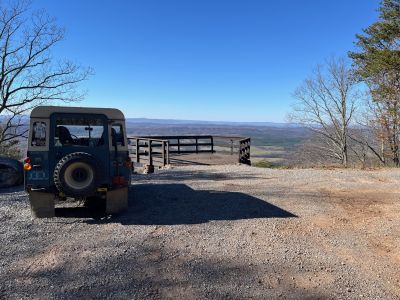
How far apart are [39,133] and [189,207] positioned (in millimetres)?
3264

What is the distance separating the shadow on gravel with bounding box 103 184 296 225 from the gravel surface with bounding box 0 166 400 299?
0.07ft

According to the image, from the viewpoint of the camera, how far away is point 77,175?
6.81 metres

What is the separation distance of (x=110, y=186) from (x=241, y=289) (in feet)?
12.3

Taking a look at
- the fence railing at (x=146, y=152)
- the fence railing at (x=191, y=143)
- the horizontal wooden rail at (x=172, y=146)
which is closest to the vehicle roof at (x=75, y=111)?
the horizontal wooden rail at (x=172, y=146)

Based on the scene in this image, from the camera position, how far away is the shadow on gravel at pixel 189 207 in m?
7.25

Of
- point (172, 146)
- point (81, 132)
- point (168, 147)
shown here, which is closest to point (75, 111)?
point (81, 132)

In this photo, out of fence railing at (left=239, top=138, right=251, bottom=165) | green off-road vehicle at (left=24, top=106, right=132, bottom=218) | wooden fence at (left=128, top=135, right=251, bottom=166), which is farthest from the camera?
fence railing at (left=239, top=138, right=251, bottom=165)

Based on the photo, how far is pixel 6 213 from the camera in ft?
25.1

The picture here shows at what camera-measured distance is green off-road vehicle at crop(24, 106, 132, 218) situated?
6809 mm

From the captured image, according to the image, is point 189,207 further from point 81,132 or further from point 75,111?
point 75,111

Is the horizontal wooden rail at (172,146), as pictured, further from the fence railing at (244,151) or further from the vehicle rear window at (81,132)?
the vehicle rear window at (81,132)

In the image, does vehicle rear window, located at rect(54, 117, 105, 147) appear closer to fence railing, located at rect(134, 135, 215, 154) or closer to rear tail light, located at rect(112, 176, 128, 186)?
rear tail light, located at rect(112, 176, 128, 186)

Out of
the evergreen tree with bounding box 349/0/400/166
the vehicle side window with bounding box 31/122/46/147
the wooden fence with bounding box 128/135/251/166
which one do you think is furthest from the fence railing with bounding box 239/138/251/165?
the vehicle side window with bounding box 31/122/46/147

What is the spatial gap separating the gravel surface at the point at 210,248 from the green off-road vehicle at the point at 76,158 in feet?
1.58
